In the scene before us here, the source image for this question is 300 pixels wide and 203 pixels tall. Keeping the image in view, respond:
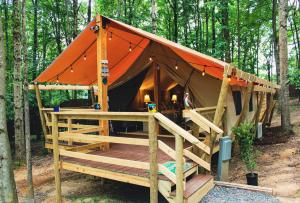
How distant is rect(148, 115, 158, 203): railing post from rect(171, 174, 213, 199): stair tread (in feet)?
0.85

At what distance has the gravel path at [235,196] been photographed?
3.71m

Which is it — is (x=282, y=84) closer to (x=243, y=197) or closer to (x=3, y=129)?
(x=243, y=197)

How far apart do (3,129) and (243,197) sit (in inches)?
141

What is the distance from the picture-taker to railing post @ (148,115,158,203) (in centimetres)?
335

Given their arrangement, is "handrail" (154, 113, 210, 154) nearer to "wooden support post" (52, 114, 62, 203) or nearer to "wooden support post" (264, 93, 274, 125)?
"wooden support post" (52, 114, 62, 203)

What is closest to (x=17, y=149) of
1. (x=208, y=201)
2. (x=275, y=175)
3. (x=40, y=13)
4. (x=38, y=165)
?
(x=38, y=165)

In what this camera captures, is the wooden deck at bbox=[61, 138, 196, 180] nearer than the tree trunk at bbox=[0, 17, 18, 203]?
No

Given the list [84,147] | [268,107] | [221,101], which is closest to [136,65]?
[84,147]

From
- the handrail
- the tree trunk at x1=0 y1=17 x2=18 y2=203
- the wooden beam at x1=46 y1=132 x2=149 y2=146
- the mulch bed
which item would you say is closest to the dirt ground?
the mulch bed

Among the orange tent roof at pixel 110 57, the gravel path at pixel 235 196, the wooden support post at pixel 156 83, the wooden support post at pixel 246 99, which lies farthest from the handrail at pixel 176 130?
the wooden support post at pixel 156 83

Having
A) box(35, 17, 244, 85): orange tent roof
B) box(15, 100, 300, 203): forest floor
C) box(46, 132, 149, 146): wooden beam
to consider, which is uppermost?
box(35, 17, 244, 85): orange tent roof

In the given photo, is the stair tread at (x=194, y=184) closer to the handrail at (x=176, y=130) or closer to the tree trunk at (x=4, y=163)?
the handrail at (x=176, y=130)

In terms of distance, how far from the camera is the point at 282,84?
7.61 metres

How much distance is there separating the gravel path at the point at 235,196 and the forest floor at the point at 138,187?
0.28m
